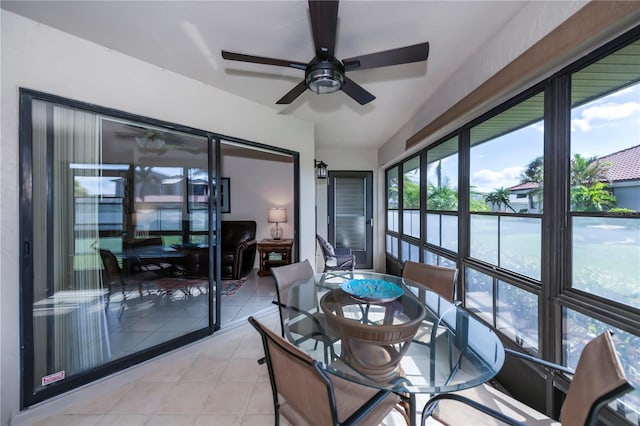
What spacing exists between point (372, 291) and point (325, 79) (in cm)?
148

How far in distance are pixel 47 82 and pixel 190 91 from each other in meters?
1.00

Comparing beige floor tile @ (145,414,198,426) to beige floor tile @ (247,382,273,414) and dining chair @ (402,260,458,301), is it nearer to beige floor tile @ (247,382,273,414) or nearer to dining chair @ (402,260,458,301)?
beige floor tile @ (247,382,273,414)

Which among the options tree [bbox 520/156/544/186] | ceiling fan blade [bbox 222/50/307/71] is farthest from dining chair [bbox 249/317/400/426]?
tree [bbox 520/156/544/186]

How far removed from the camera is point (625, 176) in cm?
115

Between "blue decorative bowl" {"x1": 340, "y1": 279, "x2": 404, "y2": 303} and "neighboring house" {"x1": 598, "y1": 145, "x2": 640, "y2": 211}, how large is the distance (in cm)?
122

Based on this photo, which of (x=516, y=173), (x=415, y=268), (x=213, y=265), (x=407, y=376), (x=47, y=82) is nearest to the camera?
(x=407, y=376)

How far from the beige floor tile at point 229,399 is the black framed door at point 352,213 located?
3.54m

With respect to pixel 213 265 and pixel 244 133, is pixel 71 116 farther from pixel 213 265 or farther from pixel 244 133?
pixel 213 265

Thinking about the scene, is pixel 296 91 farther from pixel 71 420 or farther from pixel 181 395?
pixel 71 420

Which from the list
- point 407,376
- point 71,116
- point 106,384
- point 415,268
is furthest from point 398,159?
point 106,384

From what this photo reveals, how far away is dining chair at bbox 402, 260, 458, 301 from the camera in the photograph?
1938 mm

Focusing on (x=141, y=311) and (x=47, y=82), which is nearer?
(x=47, y=82)

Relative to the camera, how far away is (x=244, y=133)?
2854mm

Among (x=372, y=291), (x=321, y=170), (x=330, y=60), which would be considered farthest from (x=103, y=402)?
(x=321, y=170)
